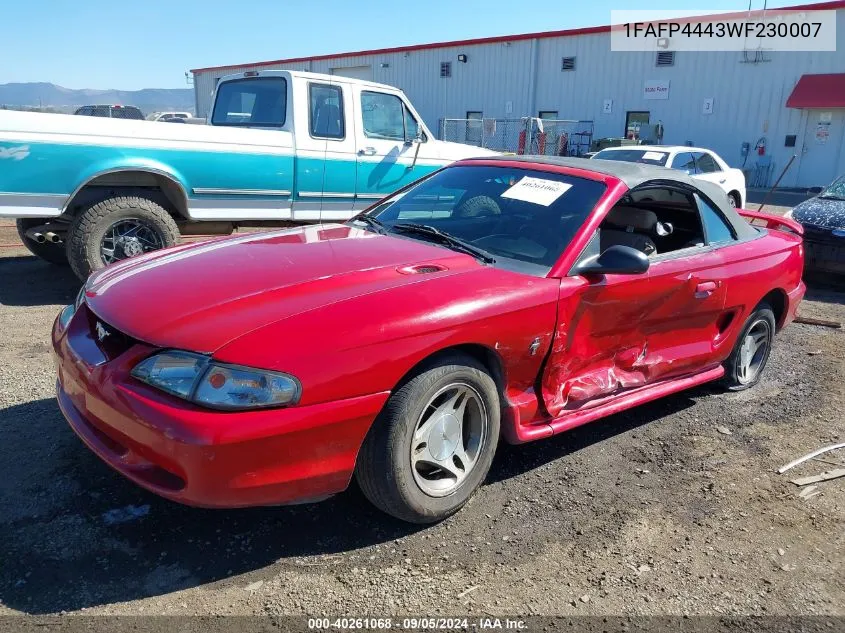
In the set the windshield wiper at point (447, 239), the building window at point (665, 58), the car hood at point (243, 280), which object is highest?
the building window at point (665, 58)

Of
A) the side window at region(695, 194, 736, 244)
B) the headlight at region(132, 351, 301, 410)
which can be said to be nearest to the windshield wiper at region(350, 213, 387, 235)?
the headlight at region(132, 351, 301, 410)

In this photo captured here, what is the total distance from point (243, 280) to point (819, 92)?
2391 cm

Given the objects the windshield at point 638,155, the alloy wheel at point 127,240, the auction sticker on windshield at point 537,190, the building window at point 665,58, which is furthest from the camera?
the building window at point 665,58

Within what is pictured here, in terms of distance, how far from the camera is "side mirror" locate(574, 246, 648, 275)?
321 centimetres

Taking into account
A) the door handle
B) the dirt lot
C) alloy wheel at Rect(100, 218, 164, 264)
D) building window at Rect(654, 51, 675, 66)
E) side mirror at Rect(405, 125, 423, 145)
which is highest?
building window at Rect(654, 51, 675, 66)

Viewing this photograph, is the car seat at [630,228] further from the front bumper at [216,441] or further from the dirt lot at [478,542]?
the front bumper at [216,441]

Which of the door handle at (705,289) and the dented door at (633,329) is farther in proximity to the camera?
the door handle at (705,289)

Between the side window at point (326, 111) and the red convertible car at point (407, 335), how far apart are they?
10.4 ft

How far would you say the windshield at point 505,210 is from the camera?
3.40m

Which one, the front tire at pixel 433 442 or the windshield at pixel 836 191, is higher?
the windshield at pixel 836 191

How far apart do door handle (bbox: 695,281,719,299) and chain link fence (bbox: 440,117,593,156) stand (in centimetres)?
1451

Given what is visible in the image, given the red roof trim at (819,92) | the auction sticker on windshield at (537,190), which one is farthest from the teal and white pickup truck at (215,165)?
the red roof trim at (819,92)

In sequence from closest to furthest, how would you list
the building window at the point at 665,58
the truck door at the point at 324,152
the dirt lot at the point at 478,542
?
the dirt lot at the point at 478,542 → the truck door at the point at 324,152 → the building window at the point at 665,58

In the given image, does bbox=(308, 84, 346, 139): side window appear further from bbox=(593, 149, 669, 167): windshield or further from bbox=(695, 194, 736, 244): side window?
bbox=(593, 149, 669, 167): windshield
